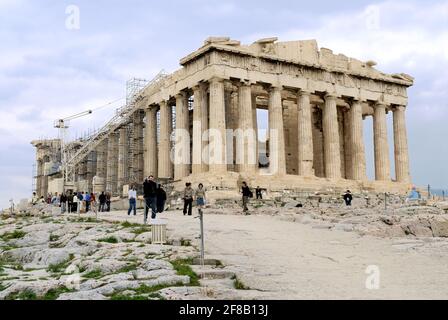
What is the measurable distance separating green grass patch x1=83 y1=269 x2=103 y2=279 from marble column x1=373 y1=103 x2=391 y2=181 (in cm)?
3836

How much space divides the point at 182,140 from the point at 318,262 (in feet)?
101

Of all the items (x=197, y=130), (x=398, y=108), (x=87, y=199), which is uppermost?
(x=398, y=108)

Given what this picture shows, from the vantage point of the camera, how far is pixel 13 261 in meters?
17.5

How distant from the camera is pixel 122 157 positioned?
175ft

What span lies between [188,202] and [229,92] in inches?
791

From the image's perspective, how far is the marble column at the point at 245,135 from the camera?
4109 cm

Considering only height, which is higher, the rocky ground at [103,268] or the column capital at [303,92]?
the column capital at [303,92]

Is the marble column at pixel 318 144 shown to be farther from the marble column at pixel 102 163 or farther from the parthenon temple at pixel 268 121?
the marble column at pixel 102 163

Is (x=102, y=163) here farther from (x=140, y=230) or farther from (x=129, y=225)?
(x=140, y=230)

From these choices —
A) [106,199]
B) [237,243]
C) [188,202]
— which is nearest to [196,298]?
[237,243]

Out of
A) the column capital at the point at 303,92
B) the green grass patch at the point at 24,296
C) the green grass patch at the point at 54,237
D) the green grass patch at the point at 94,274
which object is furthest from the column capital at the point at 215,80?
the green grass patch at the point at 24,296

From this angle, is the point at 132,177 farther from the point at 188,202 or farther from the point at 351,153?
the point at 188,202

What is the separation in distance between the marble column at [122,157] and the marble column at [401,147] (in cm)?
2357

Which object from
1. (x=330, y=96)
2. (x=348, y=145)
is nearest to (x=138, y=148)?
(x=330, y=96)
